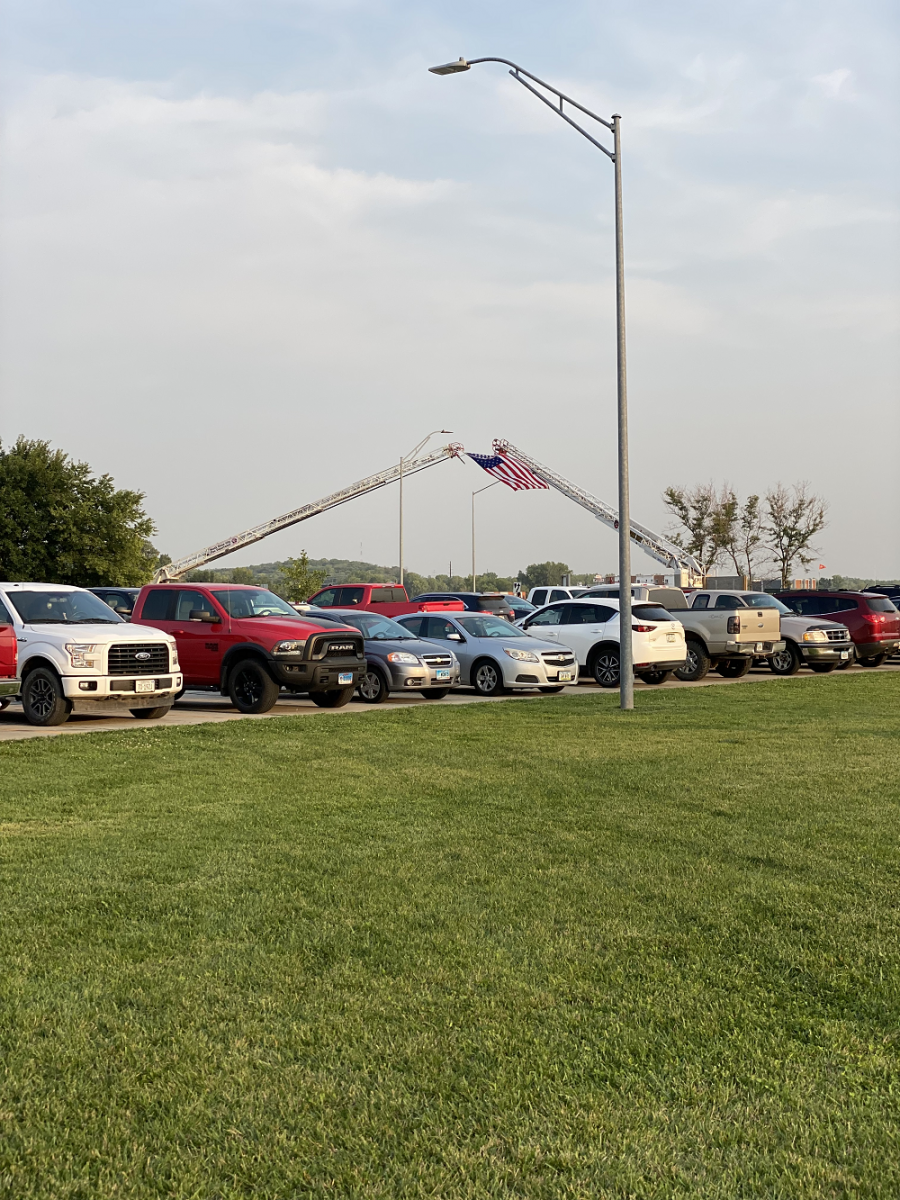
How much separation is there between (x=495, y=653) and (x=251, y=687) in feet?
18.4

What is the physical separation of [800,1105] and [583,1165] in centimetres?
84

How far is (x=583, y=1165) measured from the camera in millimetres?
3328

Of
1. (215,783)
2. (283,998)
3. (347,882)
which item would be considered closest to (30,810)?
(215,783)

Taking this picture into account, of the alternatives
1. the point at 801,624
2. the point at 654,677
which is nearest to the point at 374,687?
the point at 654,677

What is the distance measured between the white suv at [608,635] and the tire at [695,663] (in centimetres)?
101

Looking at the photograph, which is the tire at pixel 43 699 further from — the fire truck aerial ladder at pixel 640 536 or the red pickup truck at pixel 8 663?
the fire truck aerial ladder at pixel 640 536

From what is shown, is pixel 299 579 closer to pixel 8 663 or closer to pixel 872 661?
pixel 872 661

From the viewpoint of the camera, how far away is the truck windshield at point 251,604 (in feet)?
60.1

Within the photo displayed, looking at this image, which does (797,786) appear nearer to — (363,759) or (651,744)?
(651,744)

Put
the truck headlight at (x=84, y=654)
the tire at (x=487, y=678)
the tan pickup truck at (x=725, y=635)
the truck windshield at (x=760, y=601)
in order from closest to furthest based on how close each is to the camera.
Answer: the truck headlight at (x=84, y=654) < the tire at (x=487, y=678) < the tan pickup truck at (x=725, y=635) < the truck windshield at (x=760, y=601)

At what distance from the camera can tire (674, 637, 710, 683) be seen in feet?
83.4

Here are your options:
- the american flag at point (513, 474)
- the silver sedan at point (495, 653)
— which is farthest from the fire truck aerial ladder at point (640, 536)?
the silver sedan at point (495, 653)

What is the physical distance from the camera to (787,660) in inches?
1069

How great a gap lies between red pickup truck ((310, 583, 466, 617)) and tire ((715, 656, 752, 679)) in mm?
7133
